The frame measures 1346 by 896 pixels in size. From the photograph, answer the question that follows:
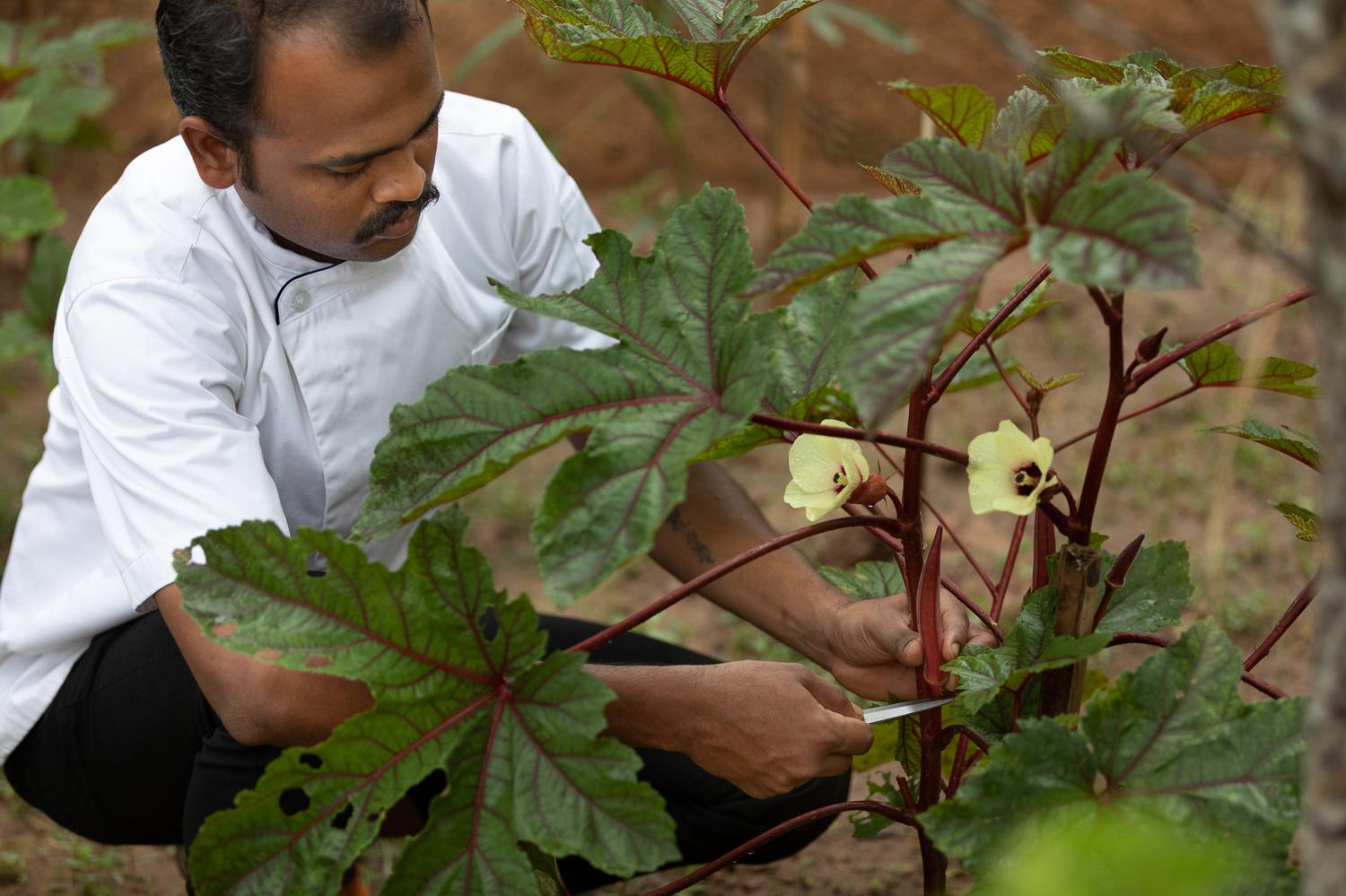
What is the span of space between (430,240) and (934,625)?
80 cm

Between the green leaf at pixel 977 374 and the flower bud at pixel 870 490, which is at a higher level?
the flower bud at pixel 870 490

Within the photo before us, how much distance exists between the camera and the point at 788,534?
1108 millimetres

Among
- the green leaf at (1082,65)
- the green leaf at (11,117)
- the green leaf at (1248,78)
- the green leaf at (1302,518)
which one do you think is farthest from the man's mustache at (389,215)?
the green leaf at (11,117)

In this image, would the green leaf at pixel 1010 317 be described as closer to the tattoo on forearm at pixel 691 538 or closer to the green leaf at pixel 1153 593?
the green leaf at pixel 1153 593

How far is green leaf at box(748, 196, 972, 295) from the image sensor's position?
2.97 ft

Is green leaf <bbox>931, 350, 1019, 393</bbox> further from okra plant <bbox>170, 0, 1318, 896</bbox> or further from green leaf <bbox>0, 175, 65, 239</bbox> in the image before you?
green leaf <bbox>0, 175, 65, 239</bbox>

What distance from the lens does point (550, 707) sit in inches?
40.9

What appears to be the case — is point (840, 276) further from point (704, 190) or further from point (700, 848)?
point (700, 848)

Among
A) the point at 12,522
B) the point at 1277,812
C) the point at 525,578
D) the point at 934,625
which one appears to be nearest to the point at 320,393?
the point at 934,625

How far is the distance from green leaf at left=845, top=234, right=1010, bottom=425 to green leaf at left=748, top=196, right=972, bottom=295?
0.03 metres

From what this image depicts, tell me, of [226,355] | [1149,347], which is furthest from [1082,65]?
[226,355]

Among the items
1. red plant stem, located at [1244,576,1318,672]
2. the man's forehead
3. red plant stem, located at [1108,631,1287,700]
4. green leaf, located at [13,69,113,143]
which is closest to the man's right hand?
red plant stem, located at [1108,631,1287,700]

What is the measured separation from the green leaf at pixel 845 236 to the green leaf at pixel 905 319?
0.03m

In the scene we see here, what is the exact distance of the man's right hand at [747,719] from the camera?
119 cm
